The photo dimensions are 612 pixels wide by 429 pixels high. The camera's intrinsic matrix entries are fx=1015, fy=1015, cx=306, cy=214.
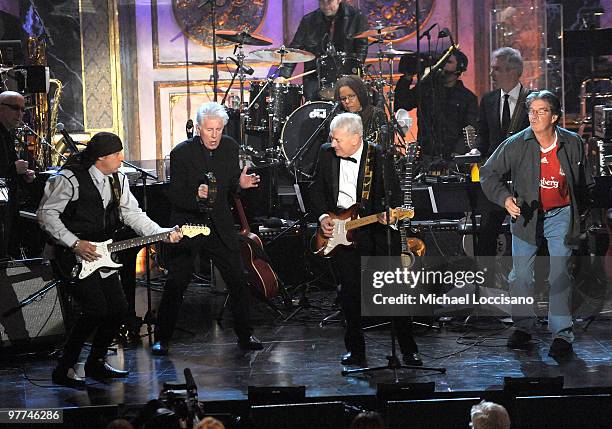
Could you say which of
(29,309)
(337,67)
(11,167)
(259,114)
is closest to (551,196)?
(29,309)

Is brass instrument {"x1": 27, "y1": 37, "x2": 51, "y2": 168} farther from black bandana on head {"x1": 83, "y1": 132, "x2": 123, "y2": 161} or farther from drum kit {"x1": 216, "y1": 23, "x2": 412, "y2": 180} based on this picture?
black bandana on head {"x1": 83, "y1": 132, "x2": 123, "y2": 161}

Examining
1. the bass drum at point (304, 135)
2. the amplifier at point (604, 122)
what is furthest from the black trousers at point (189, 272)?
the amplifier at point (604, 122)

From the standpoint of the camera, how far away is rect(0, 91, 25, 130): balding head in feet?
31.4

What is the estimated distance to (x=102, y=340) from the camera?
7.36 metres

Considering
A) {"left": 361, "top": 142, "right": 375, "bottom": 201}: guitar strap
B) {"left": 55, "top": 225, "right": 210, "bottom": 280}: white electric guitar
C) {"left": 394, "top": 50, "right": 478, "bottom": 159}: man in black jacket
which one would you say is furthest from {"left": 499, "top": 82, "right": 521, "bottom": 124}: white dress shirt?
{"left": 55, "top": 225, "right": 210, "bottom": 280}: white electric guitar

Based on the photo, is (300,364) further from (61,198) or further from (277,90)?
(277,90)

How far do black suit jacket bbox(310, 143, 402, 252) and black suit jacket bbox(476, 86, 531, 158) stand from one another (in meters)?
2.18

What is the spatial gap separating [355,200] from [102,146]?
186 cm

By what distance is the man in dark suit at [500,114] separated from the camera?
927 centimetres

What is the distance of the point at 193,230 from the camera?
7613mm

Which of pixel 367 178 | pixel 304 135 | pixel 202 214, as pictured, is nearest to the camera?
pixel 367 178

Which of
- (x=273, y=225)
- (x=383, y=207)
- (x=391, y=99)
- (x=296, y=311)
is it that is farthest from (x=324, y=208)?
(x=391, y=99)

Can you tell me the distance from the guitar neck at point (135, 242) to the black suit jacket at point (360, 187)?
3.81 ft

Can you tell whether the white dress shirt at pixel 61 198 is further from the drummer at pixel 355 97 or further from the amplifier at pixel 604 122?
the amplifier at pixel 604 122
